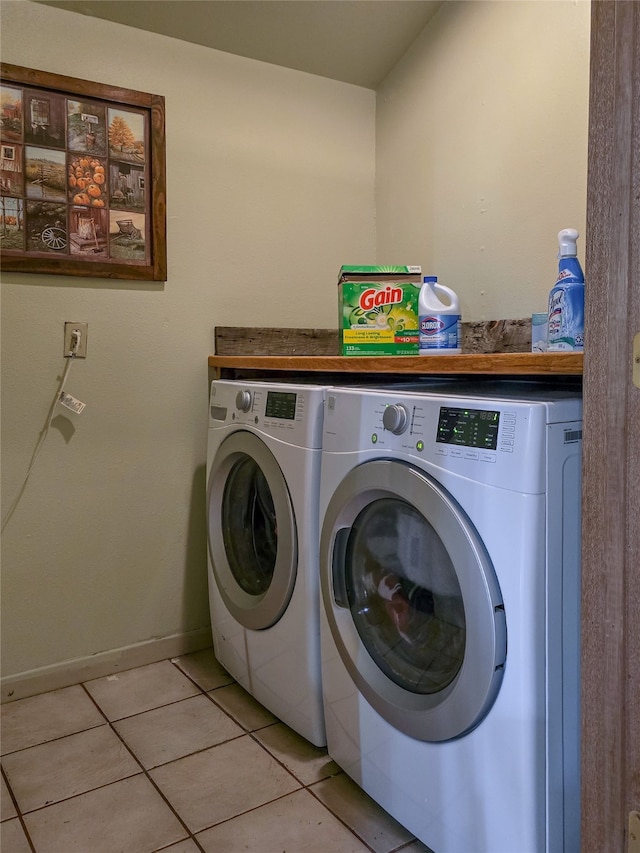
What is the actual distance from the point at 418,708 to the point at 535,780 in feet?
0.84

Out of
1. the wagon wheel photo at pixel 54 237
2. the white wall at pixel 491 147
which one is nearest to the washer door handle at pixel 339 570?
the white wall at pixel 491 147

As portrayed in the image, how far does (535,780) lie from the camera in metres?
1.01

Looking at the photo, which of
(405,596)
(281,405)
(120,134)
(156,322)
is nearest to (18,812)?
(405,596)

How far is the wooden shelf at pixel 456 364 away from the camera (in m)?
1.03

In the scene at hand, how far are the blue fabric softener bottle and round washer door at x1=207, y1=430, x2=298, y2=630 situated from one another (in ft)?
2.42

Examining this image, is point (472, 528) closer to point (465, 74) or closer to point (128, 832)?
point (128, 832)

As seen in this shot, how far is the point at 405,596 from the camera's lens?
4.32 ft

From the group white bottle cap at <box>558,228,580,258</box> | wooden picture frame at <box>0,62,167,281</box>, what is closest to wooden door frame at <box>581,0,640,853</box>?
white bottle cap at <box>558,228,580,258</box>

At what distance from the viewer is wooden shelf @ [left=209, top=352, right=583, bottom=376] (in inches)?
40.5

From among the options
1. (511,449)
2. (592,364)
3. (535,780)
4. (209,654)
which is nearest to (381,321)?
(511,449)

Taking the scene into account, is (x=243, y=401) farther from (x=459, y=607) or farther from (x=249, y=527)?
(x=459, y=607)

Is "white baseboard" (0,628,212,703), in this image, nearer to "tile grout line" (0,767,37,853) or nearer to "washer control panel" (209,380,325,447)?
"tile grout line" (0,767,37,853)

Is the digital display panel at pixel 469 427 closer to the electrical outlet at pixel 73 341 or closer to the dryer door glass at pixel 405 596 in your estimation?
the dryer door glass at pixel 405 596

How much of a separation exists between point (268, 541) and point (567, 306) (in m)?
1.02
